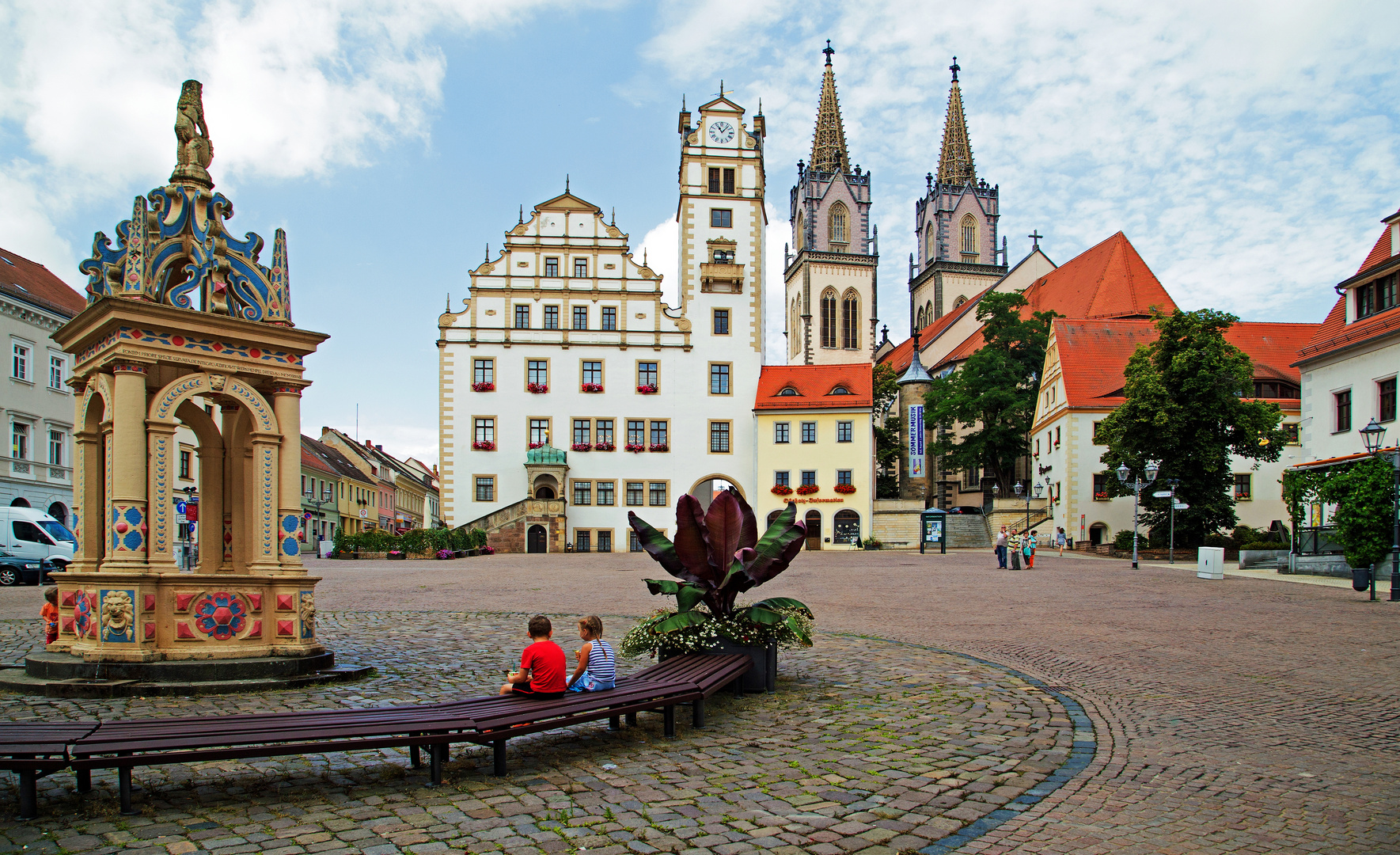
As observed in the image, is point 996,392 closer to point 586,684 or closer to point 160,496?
point 160,496

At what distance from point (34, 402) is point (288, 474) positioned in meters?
32.9

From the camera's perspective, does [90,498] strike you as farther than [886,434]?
No

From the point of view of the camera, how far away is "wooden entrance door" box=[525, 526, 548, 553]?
44.7m

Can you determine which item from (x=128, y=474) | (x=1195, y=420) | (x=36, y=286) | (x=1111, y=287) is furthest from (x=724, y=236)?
(x=128, y=474)

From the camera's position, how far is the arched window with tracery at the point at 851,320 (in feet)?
269

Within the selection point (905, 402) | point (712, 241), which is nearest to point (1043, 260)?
point (905, 402)

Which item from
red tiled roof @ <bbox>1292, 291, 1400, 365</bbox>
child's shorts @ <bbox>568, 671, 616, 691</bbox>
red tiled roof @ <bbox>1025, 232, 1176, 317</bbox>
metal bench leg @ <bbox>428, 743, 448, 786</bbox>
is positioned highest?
red tiled roof @ <bbox>1025, 232, 1176, 317</bbox>

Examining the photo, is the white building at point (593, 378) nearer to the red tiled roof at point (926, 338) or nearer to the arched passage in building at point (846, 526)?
the arched passage in building at point (846, 526)

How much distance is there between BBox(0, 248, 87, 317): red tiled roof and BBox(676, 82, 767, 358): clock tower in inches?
1023

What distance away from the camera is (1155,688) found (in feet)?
28.3

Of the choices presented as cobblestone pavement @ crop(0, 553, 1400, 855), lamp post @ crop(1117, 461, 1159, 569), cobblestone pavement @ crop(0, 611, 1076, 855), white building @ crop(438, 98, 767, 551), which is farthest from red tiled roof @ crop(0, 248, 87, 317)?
lamp post @ crop(1117, 461, 1159, 569)

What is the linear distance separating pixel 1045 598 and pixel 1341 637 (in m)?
6.03

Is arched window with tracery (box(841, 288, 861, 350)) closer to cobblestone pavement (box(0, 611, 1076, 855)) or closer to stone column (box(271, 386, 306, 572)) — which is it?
cobblestone pavement (box(0, 611, 1076, 855))

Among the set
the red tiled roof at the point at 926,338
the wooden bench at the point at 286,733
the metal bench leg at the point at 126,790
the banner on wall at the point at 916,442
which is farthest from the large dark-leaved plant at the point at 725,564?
the red tiled roof at the point at 926,338
